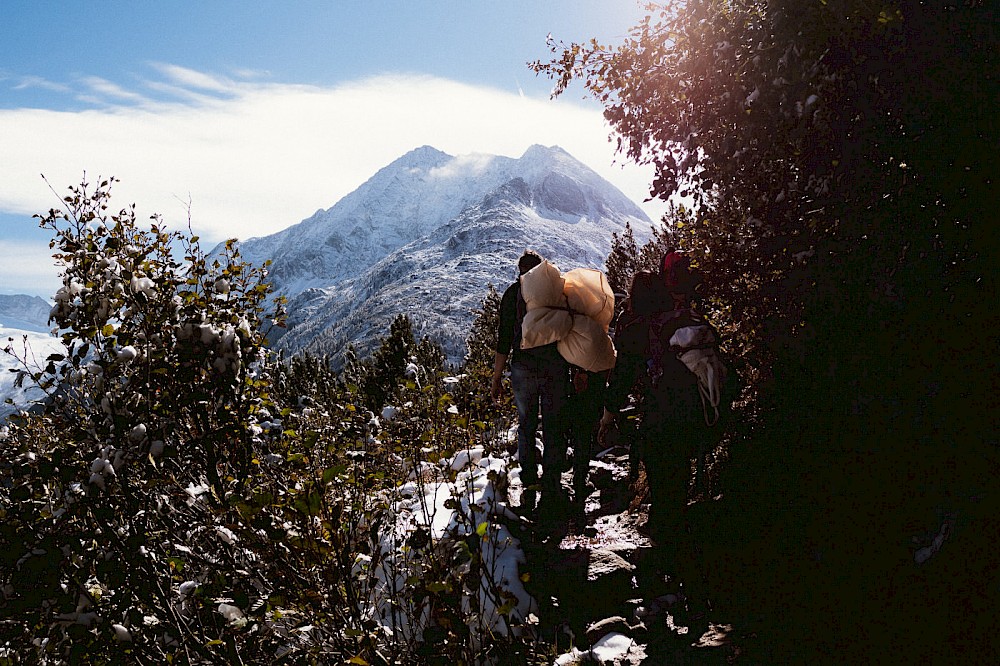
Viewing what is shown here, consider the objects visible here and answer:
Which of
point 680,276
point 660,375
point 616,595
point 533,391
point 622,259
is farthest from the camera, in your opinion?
point 622,259

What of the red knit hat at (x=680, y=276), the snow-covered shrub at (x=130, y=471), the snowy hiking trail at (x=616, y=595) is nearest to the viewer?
the snow-covered shrub at (x=130, y=471)

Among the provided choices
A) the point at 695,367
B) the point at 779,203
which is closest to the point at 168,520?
the point at 695,367

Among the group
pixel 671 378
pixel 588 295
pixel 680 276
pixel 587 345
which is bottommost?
pixel 671 378

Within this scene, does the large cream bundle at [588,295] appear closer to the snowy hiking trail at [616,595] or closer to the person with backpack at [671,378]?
the person with backpack at [671,378]

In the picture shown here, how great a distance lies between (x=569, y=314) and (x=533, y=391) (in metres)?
0.71

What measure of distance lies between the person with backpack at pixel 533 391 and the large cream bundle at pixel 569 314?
0.21 metres

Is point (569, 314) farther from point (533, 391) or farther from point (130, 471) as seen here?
point (130, 471)

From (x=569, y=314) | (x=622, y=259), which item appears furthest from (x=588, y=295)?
(x=622, y=259)

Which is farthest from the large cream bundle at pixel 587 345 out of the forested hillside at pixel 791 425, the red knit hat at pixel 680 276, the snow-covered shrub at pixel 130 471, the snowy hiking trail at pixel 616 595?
the snow-covered shrub at pixel 130 471

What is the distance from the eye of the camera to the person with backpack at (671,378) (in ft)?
12.4

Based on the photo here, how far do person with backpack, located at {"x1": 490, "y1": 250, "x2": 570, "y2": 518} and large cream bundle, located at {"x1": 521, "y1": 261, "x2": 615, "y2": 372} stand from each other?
21 cm

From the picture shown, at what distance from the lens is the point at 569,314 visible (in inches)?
163

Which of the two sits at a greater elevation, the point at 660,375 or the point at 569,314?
the point at 569,314

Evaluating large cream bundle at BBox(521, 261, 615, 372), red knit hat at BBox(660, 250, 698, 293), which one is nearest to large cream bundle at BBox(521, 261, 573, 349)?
large cream bundle at BBox(521, 261, 615, 372)
